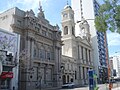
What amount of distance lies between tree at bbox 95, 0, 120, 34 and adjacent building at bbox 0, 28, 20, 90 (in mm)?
22095

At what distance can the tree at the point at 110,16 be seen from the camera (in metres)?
17.4

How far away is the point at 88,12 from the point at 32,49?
60.9 metres

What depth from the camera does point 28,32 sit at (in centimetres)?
4431

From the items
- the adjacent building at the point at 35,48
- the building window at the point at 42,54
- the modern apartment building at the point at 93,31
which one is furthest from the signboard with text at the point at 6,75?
the modern apartment building at the point at 93,31

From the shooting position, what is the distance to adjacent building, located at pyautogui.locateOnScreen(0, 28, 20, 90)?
34.9 metres

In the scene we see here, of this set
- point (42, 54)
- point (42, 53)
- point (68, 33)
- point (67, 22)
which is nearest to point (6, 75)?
point (42, 54)

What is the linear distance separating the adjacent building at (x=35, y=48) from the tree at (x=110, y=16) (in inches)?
1028

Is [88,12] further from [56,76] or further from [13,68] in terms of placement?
[13,68]

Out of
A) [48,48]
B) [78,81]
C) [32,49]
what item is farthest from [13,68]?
[78,81]

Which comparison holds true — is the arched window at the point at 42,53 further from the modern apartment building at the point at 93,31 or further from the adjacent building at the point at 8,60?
the modern apartment building at the point at 93,31

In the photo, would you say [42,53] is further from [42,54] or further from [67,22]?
[67,22]

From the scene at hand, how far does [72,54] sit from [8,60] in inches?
1456

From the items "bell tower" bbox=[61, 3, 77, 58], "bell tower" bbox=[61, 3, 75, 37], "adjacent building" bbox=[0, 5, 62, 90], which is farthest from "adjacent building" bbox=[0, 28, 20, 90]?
"bell tower" bbox=[61, 3, 75, 37]

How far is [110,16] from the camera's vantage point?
17.9 metres
